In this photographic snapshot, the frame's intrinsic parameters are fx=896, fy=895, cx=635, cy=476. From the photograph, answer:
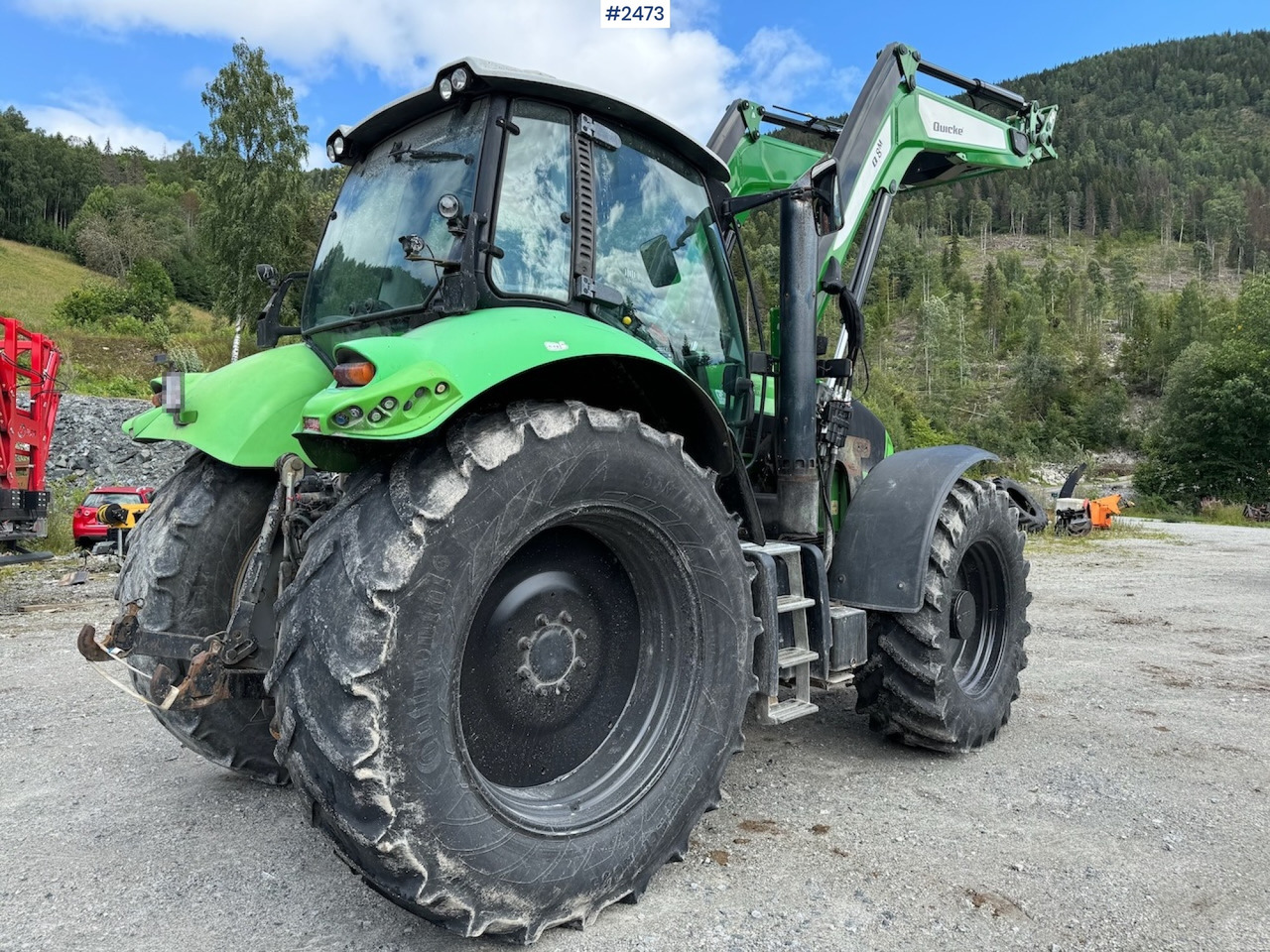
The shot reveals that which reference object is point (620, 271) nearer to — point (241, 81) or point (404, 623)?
point (404, 623)

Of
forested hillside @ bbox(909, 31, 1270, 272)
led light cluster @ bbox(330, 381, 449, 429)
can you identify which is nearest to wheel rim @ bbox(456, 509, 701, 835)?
led light cluster @ bbox(330, 381, 449, 429)

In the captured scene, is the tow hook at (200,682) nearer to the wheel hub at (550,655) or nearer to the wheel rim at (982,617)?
the wheel hub at (550,655)

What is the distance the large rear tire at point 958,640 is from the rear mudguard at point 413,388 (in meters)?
1.41

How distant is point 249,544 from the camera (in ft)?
11.6

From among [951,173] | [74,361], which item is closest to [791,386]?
[951,173]

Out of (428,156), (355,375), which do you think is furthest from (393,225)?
A: (355,375)

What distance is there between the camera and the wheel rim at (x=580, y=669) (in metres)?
2.74

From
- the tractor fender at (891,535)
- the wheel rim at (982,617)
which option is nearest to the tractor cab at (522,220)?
the tractor fender at (891,535)

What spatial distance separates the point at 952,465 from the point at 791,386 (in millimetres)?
947

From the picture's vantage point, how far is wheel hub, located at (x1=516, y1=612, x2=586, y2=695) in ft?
9.27

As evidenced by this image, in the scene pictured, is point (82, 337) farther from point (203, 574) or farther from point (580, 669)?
point (580, 669)

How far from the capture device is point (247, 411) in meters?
3.38

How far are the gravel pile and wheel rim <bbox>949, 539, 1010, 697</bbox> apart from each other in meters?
17.0

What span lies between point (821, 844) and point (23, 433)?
9.90 meters
